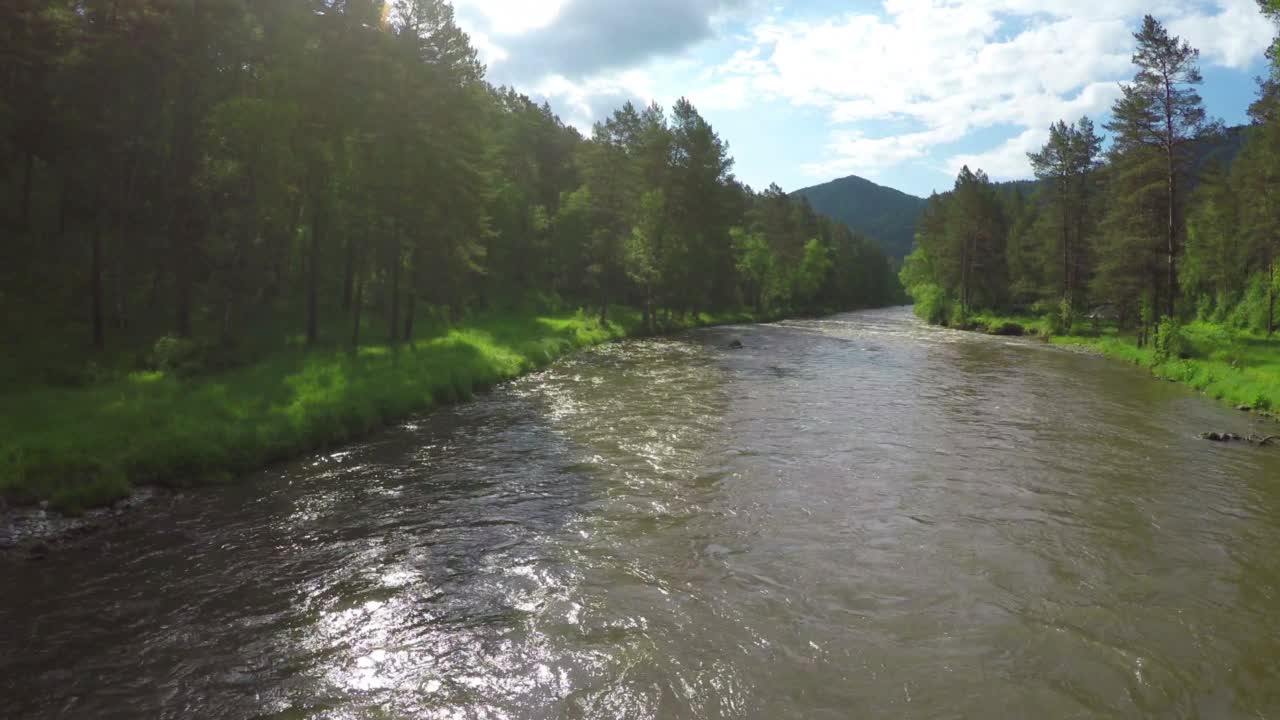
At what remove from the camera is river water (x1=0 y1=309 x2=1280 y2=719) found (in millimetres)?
7012

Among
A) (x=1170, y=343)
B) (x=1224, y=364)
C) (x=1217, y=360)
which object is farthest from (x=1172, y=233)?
(x=1224, y=364)

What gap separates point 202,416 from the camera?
15188 mm

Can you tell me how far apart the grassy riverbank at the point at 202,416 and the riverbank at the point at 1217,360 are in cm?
2810

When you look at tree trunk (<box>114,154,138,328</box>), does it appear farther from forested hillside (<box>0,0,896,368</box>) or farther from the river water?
the river water

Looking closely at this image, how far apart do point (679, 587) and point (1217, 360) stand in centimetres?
3398

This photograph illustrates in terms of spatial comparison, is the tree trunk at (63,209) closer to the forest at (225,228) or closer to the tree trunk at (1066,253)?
the forest at (225,228)

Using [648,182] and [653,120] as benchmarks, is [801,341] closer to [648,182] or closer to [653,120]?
[648,182]

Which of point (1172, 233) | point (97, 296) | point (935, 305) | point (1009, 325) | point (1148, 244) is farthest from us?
point (935, 305)

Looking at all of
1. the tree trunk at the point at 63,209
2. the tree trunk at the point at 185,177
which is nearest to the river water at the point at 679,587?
the tree trunk at the point at 185,177

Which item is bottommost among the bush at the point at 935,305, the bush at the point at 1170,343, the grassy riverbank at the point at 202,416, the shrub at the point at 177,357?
the grassy riverbank at the point at 202,416

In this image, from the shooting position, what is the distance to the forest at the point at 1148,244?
32.8 metres

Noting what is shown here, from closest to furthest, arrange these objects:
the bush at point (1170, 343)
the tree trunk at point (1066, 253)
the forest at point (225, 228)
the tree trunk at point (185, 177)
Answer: the forest at point (225, 228) → the tree trunk at point (185, 177) → the bush at point (1170, 343) → the tree trunk at point (1066, 253)

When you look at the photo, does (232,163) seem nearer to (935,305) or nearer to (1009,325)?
(1009,325)

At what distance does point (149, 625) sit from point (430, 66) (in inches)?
1052
